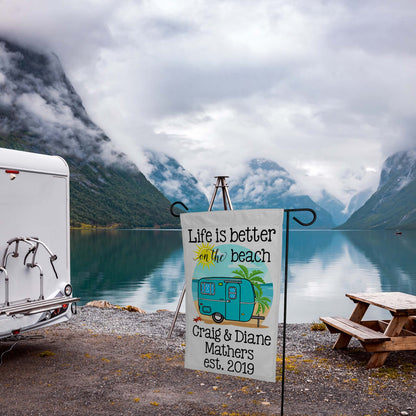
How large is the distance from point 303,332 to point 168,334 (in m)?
3.02

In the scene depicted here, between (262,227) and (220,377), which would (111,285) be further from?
(262,227)

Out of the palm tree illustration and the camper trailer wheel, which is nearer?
the palm tree illustration

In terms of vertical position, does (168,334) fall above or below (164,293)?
above

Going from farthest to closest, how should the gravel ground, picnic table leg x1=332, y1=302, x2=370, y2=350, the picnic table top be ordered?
1. picnic table leg x1=332, y1=302, x2=370, y2=350
2. the picnic table top
3. the gravel ground

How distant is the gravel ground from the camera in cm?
626

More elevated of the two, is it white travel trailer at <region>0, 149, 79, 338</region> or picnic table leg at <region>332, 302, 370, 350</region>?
white travel trailer at <region>0, 149, 79, 338</region>

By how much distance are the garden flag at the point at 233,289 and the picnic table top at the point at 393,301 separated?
10.3ft

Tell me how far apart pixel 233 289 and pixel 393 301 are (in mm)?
3999

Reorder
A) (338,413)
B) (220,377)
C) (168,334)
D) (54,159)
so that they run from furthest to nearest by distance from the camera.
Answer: (168,334), (54,159), (220,377), (338,413)

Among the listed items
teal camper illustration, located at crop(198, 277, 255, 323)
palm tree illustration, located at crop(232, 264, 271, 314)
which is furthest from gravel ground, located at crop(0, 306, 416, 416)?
palm tree illustration, located at crop(232, 264, 271, 314)

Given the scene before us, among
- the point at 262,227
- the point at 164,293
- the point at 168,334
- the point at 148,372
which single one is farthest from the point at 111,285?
the point at 262,227

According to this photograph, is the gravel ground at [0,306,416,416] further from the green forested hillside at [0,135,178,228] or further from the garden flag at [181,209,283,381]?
the green forested hillside at [0,135,178,228]

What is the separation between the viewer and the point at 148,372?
25.5 feet

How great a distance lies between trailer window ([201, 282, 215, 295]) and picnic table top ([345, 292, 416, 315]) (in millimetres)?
3470
